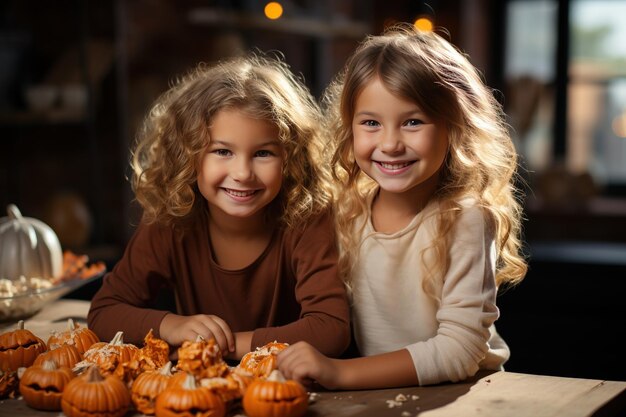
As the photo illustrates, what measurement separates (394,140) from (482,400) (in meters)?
0.44

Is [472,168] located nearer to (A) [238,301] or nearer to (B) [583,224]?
(A) [238,301]

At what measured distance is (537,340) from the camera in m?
3.23

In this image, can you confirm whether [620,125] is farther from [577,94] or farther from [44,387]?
[44,387]

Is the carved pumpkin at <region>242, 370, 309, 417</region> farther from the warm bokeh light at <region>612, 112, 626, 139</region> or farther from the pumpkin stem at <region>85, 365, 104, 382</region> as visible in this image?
the warm bokeh light at <region>612, 112, 626, 139</region>

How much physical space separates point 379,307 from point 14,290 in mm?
746

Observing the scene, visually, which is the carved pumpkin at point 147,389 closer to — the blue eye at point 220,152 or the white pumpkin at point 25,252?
the blue eye at point 220,152

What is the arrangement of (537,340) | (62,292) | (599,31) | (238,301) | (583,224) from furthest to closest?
(599,31)
(583,224)
(537,340)
(62,292)
(238,301)

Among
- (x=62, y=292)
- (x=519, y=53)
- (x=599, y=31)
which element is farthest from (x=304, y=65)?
(x=62, y=292)

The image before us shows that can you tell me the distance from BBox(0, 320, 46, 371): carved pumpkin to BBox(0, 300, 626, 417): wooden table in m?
0.11

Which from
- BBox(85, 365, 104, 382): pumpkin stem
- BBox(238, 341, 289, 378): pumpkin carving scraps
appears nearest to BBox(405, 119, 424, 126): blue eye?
BBox(238, 341, 289, 378): pumpkin carving scraps

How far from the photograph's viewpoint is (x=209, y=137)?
1492 mm

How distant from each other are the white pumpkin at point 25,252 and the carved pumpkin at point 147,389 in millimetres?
730

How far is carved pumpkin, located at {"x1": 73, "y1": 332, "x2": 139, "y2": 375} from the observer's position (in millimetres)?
1218

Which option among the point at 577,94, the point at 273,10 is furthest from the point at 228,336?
the point at 577,94
